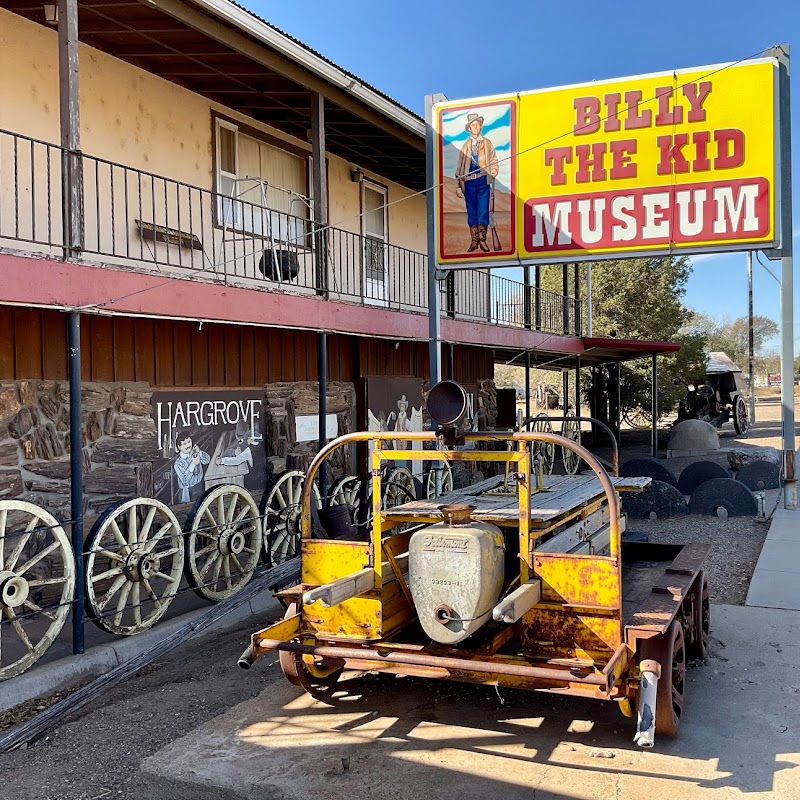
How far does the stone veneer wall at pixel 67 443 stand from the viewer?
6609 mm

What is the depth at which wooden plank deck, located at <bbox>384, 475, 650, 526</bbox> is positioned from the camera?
15.3ft

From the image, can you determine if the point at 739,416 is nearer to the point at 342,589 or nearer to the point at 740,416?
the point at 740,416

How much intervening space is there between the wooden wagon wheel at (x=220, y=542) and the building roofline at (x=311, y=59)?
4.34 meters

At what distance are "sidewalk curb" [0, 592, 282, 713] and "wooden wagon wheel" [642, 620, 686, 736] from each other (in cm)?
332

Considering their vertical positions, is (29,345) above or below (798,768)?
above

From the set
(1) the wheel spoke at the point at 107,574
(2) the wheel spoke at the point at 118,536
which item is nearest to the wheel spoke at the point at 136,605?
(1) the wheel spoke at the point at 107,574

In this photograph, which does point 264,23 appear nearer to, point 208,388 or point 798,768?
point 208,388

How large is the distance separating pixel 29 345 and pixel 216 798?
14.2 feet

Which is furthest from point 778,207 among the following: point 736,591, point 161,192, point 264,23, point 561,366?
point 561,366

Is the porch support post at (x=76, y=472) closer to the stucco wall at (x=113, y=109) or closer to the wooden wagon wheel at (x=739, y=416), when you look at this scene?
the stucco wall at (x=113, y=109)

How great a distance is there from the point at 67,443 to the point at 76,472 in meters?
1.37

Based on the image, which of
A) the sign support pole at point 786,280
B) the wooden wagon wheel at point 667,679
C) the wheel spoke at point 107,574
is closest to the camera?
the wooden wagon wheel at point 667,679

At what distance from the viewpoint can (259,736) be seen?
4.52m

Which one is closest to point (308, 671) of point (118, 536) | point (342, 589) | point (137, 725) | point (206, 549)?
point (342, 589)
